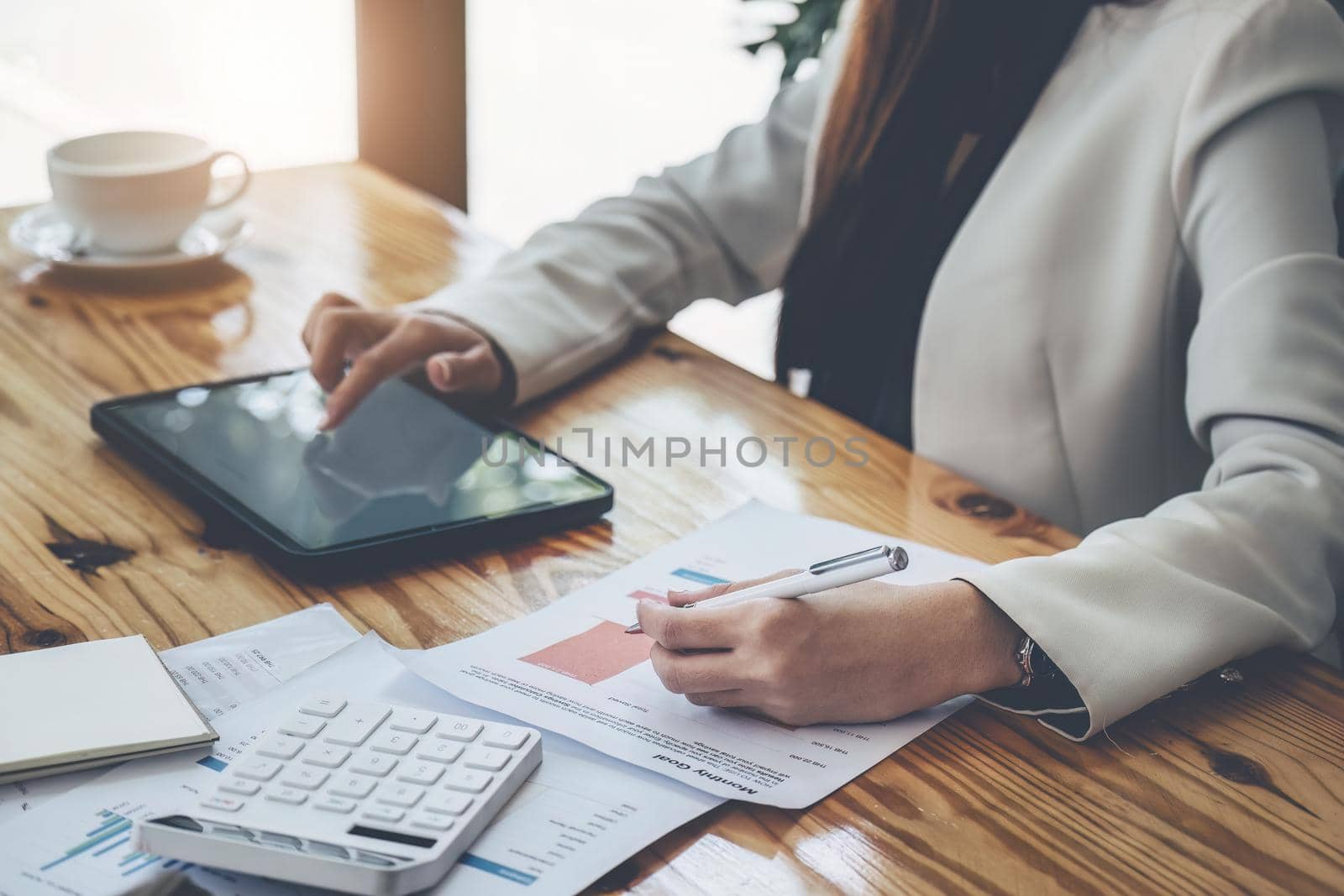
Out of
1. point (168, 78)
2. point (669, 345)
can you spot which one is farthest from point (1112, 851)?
point (168, 78)

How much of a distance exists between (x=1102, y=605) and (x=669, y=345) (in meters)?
0.56

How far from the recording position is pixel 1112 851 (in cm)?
55

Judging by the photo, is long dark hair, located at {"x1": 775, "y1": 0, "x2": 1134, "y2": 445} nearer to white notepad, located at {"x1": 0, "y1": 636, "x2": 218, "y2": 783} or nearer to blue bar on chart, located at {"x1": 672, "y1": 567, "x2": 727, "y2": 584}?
blue bar on chart, located at {"x1": 672, "y1": 567, "x2": 727, "y2": 584}

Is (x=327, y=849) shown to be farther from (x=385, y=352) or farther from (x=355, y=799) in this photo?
(x=385, y=352)

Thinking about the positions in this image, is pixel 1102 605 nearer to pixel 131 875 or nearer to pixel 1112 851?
pixel 1112 851

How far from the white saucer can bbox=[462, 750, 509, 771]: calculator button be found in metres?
0.85

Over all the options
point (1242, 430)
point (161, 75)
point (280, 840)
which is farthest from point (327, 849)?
point (161, 75)

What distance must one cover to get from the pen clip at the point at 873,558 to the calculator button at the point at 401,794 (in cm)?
22

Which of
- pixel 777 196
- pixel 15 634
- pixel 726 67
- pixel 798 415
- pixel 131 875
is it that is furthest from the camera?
pixel 726 67

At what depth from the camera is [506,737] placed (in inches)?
22.6

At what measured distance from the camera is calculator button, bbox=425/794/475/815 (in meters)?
0.52

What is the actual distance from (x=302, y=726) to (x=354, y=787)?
2.2 inches

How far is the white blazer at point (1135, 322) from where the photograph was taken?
2.26ft

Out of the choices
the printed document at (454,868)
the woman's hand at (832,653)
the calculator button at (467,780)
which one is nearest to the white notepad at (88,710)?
the printed document at (454,868)
